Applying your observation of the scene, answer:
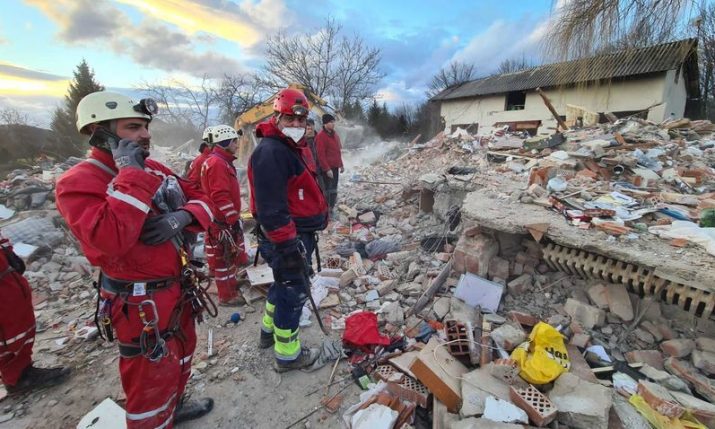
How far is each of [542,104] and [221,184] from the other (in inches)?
700

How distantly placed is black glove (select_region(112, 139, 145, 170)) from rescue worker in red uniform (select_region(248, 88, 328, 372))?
0.78 meters

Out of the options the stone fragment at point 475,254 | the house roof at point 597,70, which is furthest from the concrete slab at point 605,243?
the house roof at point 597,70

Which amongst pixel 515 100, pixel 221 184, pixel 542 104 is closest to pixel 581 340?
pixel 221 184

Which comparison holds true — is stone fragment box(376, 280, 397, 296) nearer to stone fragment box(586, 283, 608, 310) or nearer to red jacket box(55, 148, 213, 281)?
stone fragment box(586, 283, 608, 310)

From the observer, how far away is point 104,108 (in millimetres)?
1597

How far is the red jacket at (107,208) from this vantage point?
142cm

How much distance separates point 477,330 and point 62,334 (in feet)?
14.5

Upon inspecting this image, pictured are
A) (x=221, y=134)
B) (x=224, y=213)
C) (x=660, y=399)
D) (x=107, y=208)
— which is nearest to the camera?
(x=107, y=208)

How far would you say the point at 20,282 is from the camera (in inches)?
101

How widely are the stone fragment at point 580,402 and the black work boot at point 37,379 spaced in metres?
3.94

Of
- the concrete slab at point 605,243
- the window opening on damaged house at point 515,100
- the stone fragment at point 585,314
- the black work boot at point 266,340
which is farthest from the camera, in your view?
the window opening on damaged house at point 515,100

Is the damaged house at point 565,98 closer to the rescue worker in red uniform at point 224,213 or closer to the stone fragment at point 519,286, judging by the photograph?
the stone fragment at point 519,286

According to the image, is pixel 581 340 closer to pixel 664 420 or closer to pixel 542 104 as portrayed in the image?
pixel 664 420

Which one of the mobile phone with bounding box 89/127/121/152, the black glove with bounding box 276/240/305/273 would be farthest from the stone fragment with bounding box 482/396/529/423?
the mobile phone with bounding box 89/127/121/152
